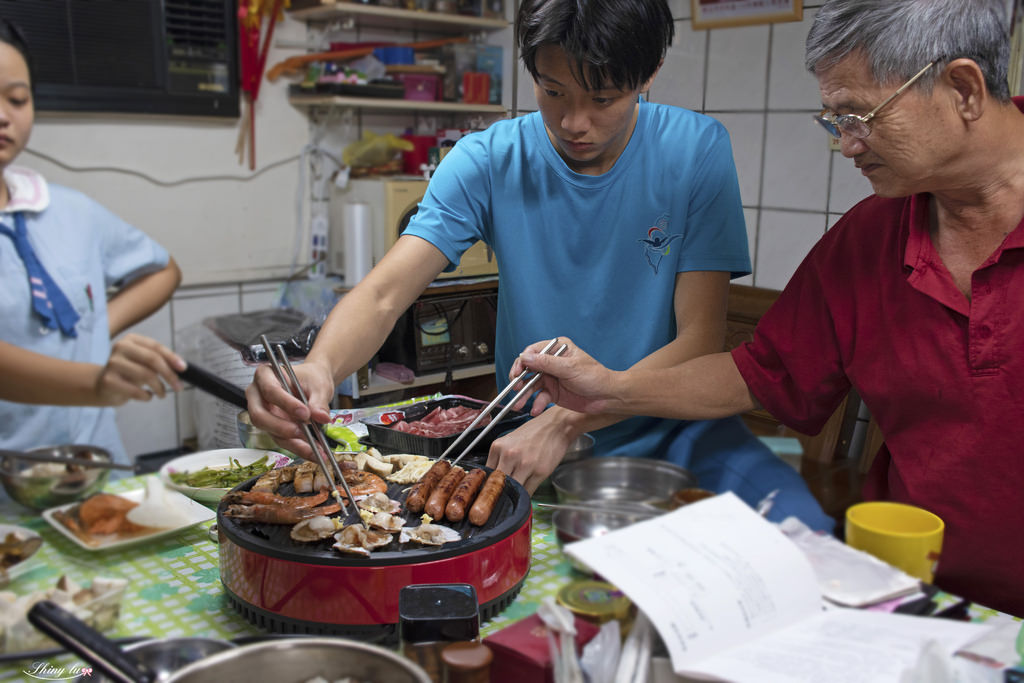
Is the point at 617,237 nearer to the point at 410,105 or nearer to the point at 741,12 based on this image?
the point at 741,12

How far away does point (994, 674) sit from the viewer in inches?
30.5

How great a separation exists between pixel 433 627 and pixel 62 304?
0.44 meters

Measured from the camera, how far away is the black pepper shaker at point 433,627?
0.83m

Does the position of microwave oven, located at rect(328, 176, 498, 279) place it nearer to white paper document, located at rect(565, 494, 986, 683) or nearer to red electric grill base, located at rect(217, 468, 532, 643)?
red electric grill base, located at rect(217, 468, 532, 643)

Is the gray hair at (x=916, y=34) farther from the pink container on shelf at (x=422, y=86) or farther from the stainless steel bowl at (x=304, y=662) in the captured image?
the stainless steel bowl at (x=304, y=662)

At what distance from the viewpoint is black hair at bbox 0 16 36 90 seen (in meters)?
0.65

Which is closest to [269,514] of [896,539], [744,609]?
[744,609]

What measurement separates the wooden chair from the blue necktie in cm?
74

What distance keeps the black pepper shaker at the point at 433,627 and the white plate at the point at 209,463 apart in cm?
25

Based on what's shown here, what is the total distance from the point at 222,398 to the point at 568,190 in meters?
0.58

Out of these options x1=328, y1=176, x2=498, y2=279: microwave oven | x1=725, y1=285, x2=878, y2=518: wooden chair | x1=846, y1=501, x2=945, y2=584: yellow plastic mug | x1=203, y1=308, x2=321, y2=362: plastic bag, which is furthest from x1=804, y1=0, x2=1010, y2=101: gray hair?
x1=203, y1=308, x2=321, y2=362: plastic bag

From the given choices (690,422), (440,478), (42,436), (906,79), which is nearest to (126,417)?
(42,436)

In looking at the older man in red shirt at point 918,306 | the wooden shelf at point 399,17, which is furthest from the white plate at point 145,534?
the wooden shelf at point 399,17

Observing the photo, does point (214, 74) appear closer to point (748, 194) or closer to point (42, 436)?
point (42, 436)
